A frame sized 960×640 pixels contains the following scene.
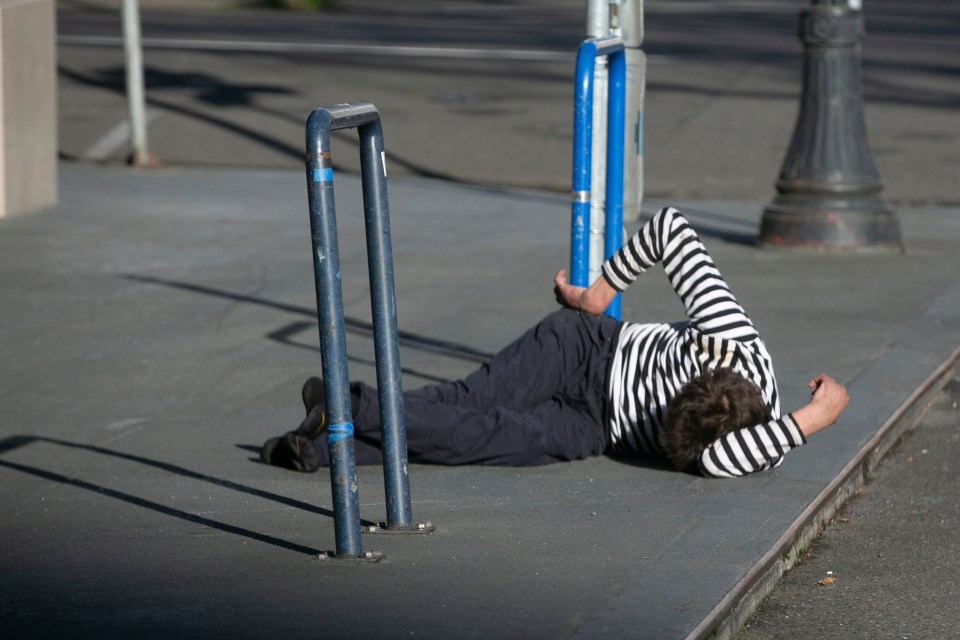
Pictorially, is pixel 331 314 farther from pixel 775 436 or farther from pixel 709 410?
pixel 775 436

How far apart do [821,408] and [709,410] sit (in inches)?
14.2

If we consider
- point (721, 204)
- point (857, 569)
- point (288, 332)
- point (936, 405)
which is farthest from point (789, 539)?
point (721, 204)

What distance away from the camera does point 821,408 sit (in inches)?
192

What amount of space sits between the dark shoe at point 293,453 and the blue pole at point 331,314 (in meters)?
1.08

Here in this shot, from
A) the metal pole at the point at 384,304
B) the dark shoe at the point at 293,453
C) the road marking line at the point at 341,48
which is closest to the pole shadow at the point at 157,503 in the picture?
the dark shoe at the point at 293,453

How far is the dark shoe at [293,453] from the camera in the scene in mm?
5152

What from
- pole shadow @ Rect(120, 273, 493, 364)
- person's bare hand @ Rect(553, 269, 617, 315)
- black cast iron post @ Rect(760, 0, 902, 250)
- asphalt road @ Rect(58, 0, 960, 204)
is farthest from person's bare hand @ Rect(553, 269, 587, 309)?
asphalt road @ Rect(58, 0, 960, 204)

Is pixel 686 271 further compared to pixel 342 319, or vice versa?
pixel 686 271

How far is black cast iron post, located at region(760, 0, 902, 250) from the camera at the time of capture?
9.30m

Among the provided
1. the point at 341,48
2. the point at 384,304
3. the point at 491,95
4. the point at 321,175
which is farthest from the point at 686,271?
the point at 341,48

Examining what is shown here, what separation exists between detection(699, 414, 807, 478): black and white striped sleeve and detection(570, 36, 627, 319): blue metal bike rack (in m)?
1.08

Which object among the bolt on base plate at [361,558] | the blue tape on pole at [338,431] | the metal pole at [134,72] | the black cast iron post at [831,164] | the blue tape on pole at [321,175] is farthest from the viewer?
the metal pole at [134,72]

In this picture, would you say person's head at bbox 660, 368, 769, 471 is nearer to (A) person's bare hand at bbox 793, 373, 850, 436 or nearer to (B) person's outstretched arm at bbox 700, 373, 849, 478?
(B) person's outstretched arm at bbox 700, 373, 849, 478

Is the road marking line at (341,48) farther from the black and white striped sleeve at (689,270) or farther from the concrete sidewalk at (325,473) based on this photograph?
the black and white striped sleeve at (689,270)
